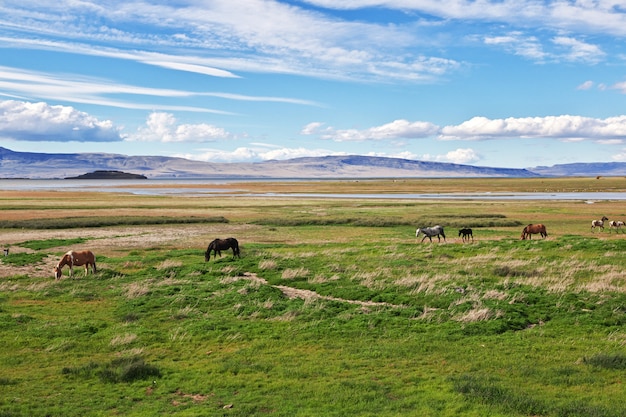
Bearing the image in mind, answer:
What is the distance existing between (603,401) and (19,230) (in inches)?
2097

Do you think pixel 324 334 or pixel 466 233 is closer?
pixel 324 334

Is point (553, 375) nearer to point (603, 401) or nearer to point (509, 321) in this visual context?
point (603, 401)

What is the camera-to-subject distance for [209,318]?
1886 cm

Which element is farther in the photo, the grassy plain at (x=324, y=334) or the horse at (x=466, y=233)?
the horse at (x=466, y=233)

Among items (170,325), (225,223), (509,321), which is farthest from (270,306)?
(225,223)

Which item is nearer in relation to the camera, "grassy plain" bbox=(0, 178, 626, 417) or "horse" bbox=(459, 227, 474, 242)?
"grassy plain" bbox=(0, 178, 626, 417)

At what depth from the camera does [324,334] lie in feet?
55.7

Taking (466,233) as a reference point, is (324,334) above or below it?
below

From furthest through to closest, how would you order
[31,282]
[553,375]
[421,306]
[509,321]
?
[31,282]
[421,306]
[509,321]
[553,375]

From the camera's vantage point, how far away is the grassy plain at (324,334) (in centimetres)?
1169

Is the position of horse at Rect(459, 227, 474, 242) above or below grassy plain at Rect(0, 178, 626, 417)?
above

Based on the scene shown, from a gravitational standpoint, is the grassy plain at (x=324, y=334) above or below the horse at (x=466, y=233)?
below

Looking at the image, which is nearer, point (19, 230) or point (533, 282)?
Answer: point (533, 282)

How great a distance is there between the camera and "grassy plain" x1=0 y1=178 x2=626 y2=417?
11688 mm
